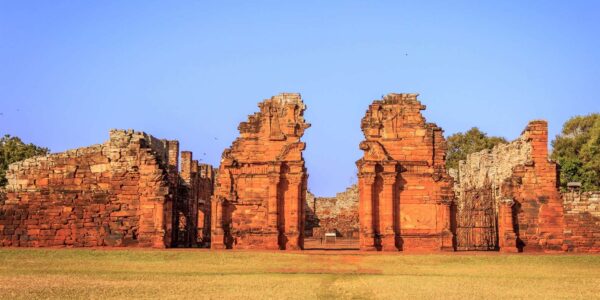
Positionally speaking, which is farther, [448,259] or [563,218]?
[563,218]

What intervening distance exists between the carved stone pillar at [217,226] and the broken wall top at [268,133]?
5.18ft

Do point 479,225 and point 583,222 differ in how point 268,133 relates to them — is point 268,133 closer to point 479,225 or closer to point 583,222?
point 479,225

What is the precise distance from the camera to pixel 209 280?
21.0 m

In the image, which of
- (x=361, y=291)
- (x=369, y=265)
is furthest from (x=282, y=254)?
(x=361, y=291)

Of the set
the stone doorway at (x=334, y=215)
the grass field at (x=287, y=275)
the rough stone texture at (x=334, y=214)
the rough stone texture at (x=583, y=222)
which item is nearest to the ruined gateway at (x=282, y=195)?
the rough stone texture at (x=583, y=222)

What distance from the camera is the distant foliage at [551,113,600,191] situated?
5606cm

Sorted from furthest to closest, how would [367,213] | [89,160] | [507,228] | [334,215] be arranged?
1. [334,215]
2. [89,160]
3. [367,213]
4. [507,228]

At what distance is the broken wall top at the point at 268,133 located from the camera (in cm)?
3141

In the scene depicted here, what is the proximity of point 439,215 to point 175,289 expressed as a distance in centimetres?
1409

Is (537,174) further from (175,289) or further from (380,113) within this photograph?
(175,289)

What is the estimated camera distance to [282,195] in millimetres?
31172

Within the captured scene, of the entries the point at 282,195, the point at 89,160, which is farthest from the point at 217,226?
the point at 89,160

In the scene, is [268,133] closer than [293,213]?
No

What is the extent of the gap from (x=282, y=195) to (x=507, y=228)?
799 cm
